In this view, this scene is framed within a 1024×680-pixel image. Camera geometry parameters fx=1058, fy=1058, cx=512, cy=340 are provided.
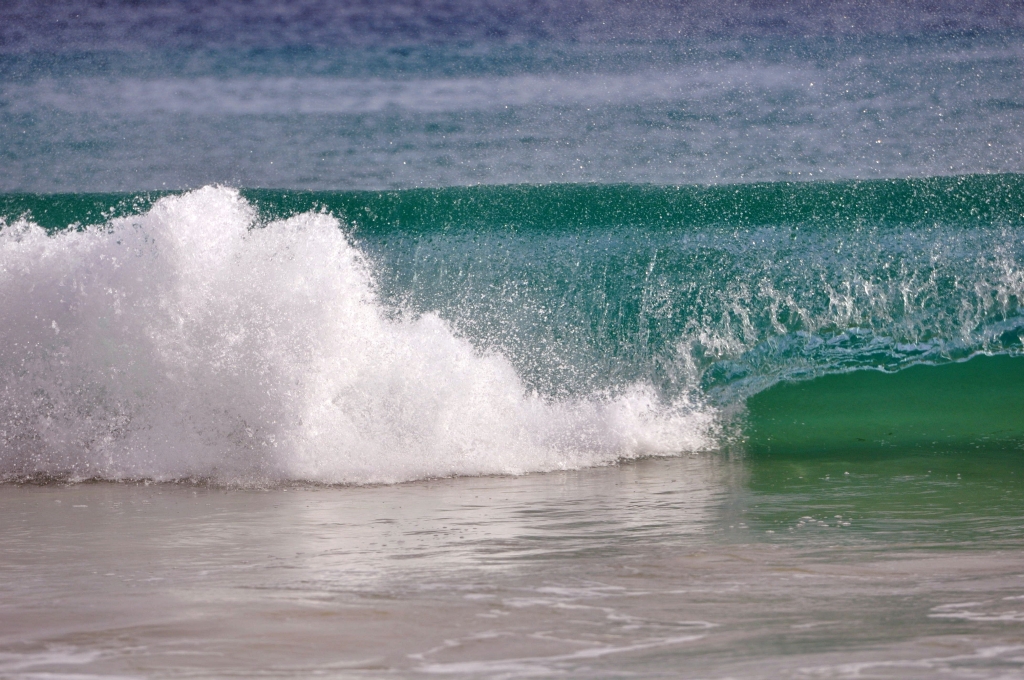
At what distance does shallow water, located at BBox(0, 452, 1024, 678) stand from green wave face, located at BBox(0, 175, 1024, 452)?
70.6 inches

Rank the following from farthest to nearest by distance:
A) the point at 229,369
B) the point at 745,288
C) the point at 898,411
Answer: the point at 745,288 → the point at 898,411 → the point at 229,369

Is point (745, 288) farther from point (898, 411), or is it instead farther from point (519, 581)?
point (519, 581)

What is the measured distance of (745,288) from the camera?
727cm

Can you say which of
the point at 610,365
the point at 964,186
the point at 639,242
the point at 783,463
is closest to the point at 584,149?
the point at 639,242

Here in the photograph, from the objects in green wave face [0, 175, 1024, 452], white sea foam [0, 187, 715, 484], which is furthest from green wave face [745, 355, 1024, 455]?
white sea foam [0, 187, 715, 484]

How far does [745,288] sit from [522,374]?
9.13 feet

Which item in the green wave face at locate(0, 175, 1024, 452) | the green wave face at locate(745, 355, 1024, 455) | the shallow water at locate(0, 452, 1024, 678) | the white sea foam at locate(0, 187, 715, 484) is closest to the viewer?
the shallow water at locate(0, 452, 1024, 678)

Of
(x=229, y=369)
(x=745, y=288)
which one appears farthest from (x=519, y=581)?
(x=745, y=288)

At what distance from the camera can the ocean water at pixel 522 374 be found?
6.08 ft

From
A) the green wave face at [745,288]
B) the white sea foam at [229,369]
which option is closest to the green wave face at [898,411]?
the green wave face at [745,288]

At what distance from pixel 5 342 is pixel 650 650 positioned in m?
3.54

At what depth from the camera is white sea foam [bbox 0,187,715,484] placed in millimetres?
3922

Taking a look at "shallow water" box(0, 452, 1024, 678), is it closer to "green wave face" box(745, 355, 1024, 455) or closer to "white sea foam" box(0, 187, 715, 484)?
"white sea foam" box(0, 187, 715, 484)

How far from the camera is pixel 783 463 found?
433 cm
